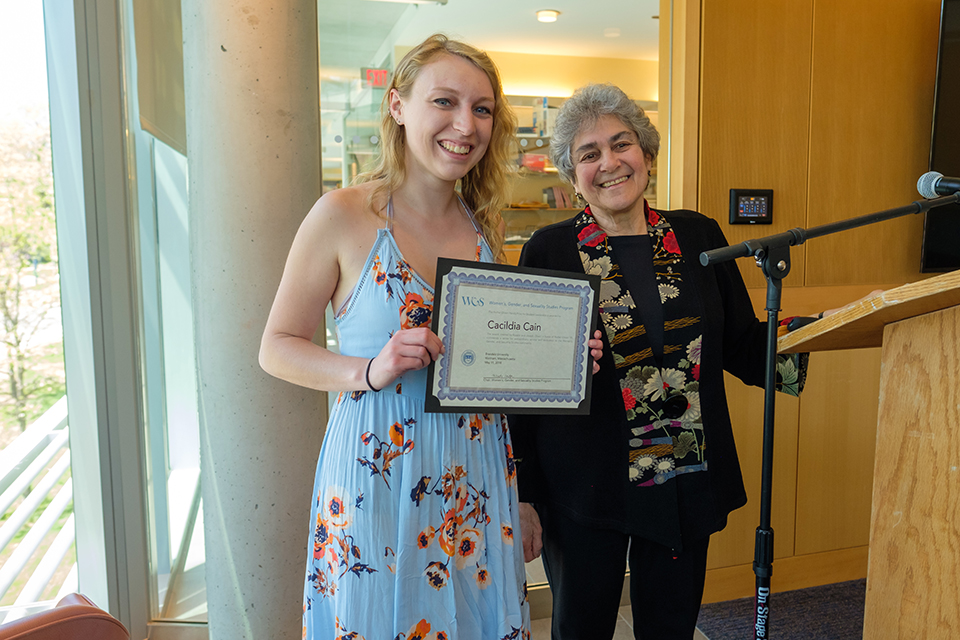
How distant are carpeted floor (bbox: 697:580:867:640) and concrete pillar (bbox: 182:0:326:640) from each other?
1.62 m

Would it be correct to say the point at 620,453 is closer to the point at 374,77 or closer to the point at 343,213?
the point at 343,213

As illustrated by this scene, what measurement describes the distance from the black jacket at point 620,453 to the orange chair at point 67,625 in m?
0.96

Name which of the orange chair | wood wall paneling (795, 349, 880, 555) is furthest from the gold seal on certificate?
wood wall paneling (795, 349, 880, 555)

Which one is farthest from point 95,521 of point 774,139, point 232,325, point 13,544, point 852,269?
point 852,269

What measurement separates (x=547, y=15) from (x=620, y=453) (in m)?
1.67

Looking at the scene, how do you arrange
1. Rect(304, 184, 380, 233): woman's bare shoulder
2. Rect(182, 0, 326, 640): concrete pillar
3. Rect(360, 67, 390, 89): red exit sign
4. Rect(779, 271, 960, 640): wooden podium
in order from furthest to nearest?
Rect(360, 67, 390, 89): red exit sign < Rect(182, 0, 326, 640): concrete pillar < Rect(304, 184, 380, 233): woman's bare shoulder < Rect(779, 271, 960, 640): wooden podium

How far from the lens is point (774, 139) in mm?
2654

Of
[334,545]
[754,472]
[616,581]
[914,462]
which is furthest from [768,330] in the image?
[754,472]

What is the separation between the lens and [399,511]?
121cm

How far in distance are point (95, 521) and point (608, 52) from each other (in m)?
2.43

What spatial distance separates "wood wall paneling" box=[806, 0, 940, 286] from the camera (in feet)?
8.87

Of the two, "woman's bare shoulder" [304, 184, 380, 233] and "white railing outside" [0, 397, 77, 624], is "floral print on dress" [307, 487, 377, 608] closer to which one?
"woman's bare shoulder" [304, 184, 380, 233]

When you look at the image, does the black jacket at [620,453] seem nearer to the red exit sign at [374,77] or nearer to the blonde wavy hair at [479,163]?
the blonde wavy hair at [479,163]

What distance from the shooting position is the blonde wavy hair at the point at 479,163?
1281mm
